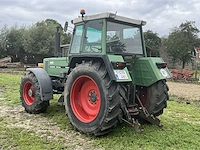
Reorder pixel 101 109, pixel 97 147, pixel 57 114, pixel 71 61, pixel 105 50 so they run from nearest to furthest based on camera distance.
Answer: pixel 97 147, pixel 101 109, pixel 105 50, pixel 71 61, pixel 57 114

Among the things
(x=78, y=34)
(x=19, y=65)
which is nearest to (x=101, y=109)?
(x=78, y=34)

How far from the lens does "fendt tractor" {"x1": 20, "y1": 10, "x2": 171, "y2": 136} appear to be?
3781mm

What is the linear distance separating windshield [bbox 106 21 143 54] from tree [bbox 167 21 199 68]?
72.0ft

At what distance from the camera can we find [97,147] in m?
3.54

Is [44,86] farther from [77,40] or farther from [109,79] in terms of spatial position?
[109,79]

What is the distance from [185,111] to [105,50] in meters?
3.21

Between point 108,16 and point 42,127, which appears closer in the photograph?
point 108,16

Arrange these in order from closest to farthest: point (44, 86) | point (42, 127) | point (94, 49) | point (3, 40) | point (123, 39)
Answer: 1. point (94, 49)
2. point (42, 127)
3. point (123, 39)
4. point (44, 86)
5. point (3, 40)

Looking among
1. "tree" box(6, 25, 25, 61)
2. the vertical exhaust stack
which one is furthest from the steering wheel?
"tree" box(6, 25, 25, 61)

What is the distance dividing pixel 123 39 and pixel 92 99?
4.41 ft

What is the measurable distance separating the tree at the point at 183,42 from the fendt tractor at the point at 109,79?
22.0 m

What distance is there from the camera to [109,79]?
3.80m

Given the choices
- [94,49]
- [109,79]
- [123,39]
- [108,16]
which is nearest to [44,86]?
[94,49]

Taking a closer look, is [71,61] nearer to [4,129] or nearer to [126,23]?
[126,23]
